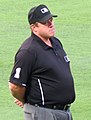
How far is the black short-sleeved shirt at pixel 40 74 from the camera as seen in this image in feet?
22.5

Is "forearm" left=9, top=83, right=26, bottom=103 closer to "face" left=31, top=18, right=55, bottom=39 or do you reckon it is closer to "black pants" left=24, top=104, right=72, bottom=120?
"black pants" left=24, top=104, right=72, bottom=120

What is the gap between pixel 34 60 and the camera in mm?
6867

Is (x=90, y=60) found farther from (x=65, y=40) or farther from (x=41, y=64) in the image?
(x=41, y=64)

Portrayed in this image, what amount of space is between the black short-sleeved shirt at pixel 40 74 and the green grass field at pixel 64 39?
2.88m

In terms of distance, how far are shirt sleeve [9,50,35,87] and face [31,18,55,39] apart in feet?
0.81

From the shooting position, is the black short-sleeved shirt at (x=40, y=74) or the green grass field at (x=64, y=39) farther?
the green grass field at (x=64, y=39)

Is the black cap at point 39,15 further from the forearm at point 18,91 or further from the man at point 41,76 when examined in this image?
the forearm at point 18,91

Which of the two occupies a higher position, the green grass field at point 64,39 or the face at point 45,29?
the face at point 45,29

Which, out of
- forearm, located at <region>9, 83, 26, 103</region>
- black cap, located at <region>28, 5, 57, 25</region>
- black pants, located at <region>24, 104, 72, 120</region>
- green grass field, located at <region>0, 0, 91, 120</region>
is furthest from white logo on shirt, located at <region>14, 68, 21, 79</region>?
green grass field, located at <region>0, 0, 91, 120</region>

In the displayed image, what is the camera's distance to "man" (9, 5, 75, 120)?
22.6ft

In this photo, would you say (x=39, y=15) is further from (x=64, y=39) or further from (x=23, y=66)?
(x=64, y=39)

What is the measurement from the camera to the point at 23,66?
22.5ft

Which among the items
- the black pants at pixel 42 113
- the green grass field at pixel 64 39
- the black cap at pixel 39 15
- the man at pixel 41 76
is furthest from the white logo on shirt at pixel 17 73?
the green grass field at pixel 64 39

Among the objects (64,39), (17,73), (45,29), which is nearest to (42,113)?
(17,73)
